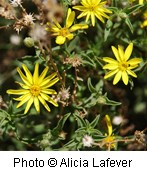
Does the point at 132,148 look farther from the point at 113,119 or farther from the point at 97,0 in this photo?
the point at 97,0

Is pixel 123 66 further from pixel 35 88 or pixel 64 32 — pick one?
pixel 35 88

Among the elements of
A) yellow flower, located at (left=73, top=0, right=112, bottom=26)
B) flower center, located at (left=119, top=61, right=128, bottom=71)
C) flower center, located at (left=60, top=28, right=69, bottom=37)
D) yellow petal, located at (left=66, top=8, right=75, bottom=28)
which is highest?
yellow flower, located at (left=73, top=0, right=112, bottom=26)

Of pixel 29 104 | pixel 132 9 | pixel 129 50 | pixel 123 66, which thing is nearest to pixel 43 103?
pixel 29 104

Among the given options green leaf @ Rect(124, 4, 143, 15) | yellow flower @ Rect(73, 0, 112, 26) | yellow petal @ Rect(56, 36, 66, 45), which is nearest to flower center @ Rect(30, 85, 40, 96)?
yellow petal @ Rect(56, 36, 66, 45)

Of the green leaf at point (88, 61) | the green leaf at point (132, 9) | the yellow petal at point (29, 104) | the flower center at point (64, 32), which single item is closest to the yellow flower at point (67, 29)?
the flower center at point (64, 32)

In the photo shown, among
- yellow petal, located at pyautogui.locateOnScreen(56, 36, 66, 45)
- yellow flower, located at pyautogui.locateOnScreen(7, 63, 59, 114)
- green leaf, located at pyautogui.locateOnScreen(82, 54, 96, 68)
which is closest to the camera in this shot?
yellow petal, located at pyautogui.locateOnScreen(56, 36, 66, 45)

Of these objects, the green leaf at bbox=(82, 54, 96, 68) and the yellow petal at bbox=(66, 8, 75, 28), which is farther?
the green leaf at bbox=(82, 54, 96, 68)

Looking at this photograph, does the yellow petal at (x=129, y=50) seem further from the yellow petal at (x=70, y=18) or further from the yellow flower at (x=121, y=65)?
the yellow petal at (x=70, y=18)

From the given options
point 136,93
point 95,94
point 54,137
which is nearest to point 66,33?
point 95,94

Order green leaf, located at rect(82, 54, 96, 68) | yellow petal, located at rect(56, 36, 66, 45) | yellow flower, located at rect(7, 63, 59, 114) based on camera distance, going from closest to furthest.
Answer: yellow petal, located at rect(56, 36, 66, 45)
yellow flower, located at rect(7, 63, 59, 114)
green leaf, located at rect(82, 54, 96, 68)

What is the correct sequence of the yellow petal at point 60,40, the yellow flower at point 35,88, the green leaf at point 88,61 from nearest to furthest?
the yellow petal at point 60,40, the yellow flower at point 35,88, the green leaf at point 88,61

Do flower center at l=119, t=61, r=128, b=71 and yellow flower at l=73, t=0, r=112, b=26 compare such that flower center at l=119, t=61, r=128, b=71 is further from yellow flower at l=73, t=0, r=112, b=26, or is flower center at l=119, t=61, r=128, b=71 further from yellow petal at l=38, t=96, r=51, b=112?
yellow petal at l=38, t=96, r=51, b=112
